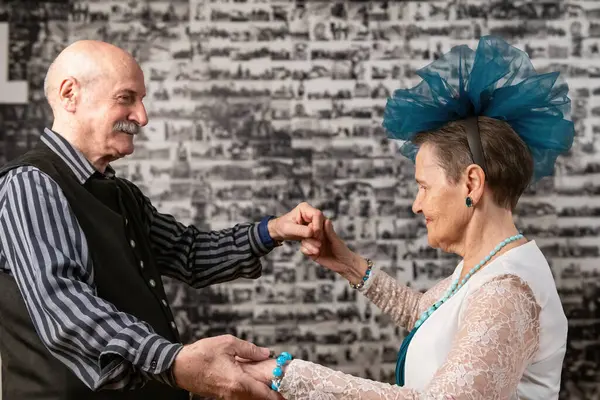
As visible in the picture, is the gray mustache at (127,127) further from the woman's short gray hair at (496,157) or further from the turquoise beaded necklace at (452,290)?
the turquoise beaded necklace at (452,290)

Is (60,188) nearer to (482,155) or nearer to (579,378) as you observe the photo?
(482,155)

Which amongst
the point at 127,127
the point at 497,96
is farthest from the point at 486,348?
the point at 127,127

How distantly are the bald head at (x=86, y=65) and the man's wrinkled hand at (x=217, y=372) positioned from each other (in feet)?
3.15

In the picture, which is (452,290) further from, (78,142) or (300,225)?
(78,142)

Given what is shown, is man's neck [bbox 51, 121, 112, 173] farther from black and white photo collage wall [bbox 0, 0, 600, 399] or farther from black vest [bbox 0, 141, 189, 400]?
black and white photo collage wall [bbox 0, 0, 600, 399]

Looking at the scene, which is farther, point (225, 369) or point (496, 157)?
point (496, 157)

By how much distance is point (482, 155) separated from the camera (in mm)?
2006

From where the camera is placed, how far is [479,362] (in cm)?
169

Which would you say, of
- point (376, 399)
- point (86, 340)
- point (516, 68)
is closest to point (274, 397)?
point (376, 399)

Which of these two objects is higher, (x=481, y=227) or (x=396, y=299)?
(x=481, y=227)

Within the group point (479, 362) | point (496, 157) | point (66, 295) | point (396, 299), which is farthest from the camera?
point (396, 299)

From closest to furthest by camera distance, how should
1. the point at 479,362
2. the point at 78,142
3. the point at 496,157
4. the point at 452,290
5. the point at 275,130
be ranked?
1. the point at 479,362
2. the point at 496,157
3. the point at 452,290
4. the point at 78,142
5. the point at 275,130

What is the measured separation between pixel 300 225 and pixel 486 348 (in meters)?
1.05

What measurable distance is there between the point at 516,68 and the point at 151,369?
1.31 meters
